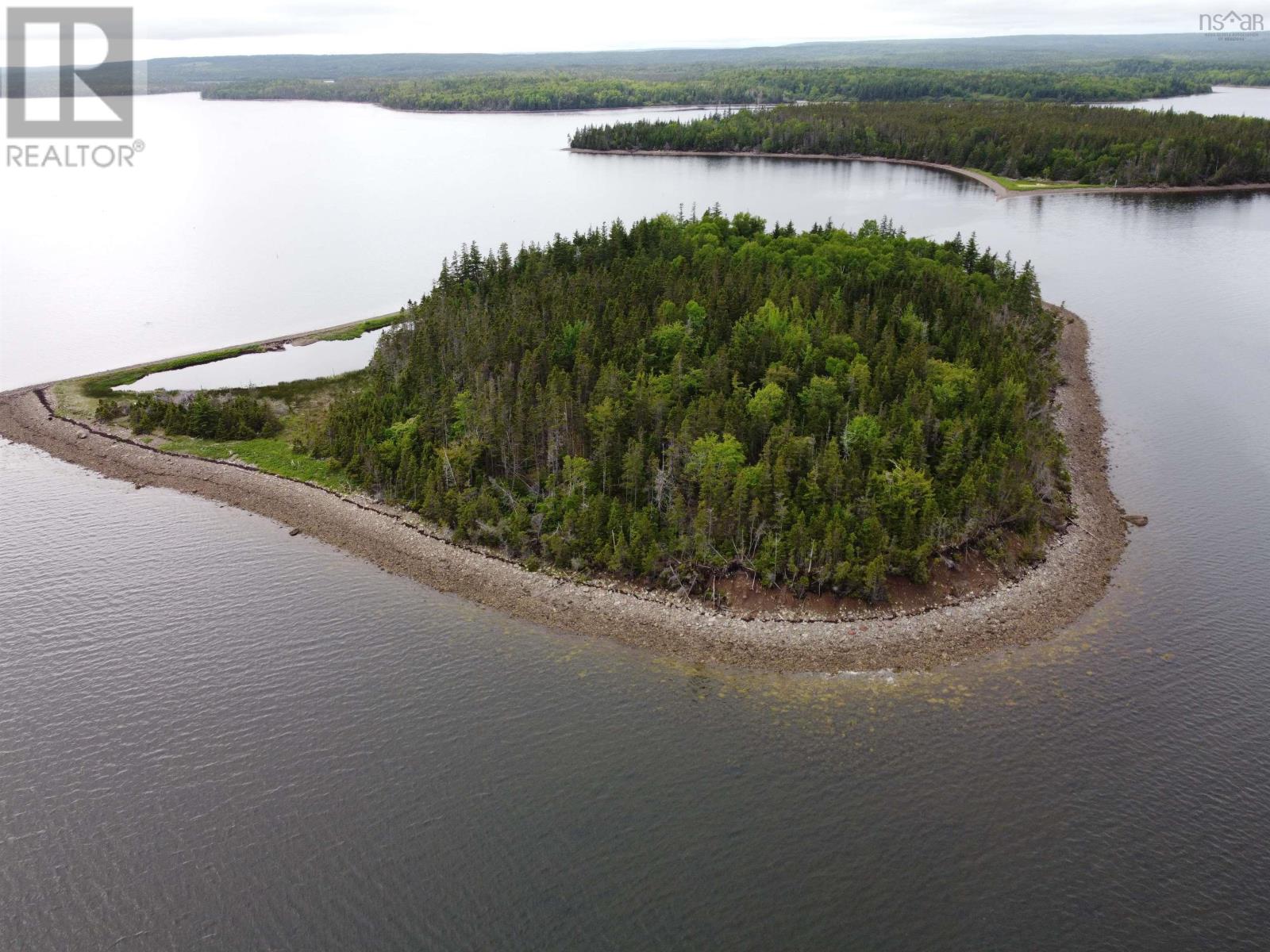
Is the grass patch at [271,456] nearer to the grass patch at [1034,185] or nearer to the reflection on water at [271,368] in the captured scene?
the reflection on water at [271,368]

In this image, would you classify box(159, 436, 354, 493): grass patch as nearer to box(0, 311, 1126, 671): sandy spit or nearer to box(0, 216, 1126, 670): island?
box(0, 216, 1126, 670): island

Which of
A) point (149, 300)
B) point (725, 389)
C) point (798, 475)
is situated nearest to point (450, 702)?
point (798, 475)

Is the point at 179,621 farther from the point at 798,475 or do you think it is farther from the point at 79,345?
the point at 79,345

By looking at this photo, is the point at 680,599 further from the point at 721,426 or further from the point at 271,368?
the point at 271,368

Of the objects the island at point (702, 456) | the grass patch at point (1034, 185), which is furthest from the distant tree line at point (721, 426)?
the grass patch at point (1034, 185)

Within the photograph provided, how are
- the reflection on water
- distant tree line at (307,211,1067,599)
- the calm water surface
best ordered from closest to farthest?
the calm water surface < distant tree line at (307,211,1067,599) < the reflection on water

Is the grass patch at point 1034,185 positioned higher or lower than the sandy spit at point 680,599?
higher

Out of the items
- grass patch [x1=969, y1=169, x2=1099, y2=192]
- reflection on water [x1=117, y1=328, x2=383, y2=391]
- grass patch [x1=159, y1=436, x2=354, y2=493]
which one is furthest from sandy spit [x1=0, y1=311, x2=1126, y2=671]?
grass patch [x1=969, y1=169, x2=1099, y2=192]
